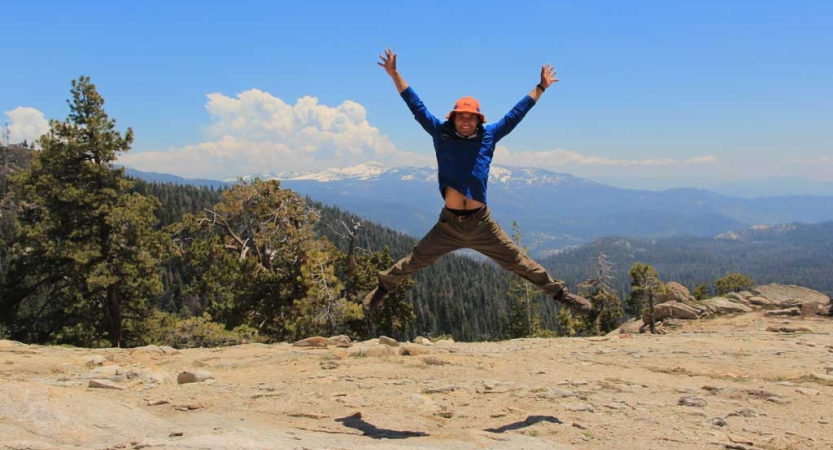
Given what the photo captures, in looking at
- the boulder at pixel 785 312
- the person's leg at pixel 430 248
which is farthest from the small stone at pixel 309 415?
the boulder at pixel 785 312

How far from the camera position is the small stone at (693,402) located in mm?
6953

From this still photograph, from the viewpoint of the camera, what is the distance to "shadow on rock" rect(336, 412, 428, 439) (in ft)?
19.2

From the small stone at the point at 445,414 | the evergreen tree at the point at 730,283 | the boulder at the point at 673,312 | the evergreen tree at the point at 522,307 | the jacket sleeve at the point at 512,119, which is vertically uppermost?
the jacket sleeve at the point at 512,119

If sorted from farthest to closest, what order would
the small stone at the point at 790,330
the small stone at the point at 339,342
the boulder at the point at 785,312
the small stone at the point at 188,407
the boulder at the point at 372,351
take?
the boulder at the point at 785,312 < the small stone at the point at 790,330 < the small stone at the point at 339,342 < the boulder at the point at 372,351 < the small stone at the point at 188,407

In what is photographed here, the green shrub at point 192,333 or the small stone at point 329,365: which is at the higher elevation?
the small stone at point 329,365

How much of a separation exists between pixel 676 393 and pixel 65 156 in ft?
78.6

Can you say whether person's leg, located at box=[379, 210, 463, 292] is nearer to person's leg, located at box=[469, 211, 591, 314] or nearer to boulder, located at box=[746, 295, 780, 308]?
person's leg, located at box=[469, 211, 591, 314]

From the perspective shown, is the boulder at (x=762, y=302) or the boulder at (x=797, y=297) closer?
the boulder at (x=797, y=297)

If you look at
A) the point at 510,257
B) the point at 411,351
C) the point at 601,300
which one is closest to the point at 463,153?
the point at 510,257

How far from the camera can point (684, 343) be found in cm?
1221

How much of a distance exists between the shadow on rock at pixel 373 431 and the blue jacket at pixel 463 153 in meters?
3.05

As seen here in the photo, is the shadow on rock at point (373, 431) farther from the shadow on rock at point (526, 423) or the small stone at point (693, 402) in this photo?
the small stone at point (693, 402)

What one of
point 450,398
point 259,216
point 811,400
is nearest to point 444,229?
point 450,398

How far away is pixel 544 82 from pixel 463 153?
177cm
